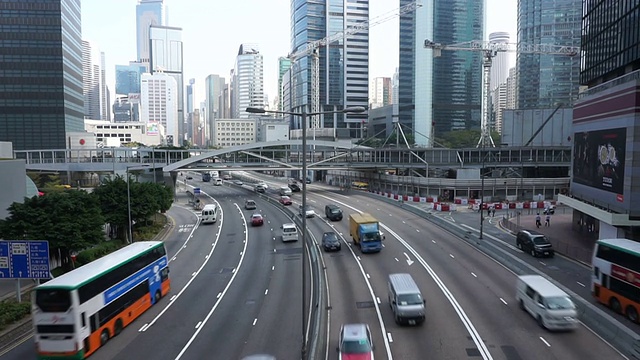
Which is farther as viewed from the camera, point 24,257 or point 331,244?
point 331,244

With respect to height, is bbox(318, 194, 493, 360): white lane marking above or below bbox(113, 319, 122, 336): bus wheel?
above

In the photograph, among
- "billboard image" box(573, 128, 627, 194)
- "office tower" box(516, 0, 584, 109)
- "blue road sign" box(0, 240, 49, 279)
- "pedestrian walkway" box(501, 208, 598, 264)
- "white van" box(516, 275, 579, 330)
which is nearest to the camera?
"white van" box(516, 275, 579, 330)

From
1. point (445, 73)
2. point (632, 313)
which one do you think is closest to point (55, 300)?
point (632, 313)

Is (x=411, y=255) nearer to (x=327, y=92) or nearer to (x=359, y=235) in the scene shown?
(x=359, y=235)

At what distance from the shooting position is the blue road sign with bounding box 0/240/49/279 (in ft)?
78.3

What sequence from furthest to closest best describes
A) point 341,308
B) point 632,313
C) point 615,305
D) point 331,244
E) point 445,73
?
point 445,73 < point 331,244 < point 341,308 < point 615,305 < point 632,313

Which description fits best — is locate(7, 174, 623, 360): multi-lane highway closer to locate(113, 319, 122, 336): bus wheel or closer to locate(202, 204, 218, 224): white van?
locate(113, 319, 122, 336): bus wheel

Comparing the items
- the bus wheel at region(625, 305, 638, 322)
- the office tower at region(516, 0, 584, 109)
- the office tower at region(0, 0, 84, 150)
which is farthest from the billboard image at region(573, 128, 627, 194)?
the office tower at region(516, 0, 584, 109)

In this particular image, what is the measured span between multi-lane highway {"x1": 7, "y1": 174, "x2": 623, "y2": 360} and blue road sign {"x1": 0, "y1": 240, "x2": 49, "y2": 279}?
482cm

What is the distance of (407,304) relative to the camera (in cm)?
2083

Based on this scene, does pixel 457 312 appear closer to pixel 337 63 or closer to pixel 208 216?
pixel 208 216

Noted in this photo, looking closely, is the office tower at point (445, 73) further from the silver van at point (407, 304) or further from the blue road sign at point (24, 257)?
the blue road sign at point (24, 257)

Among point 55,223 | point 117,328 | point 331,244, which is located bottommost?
point 117,328

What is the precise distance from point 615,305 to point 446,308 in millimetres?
7756
